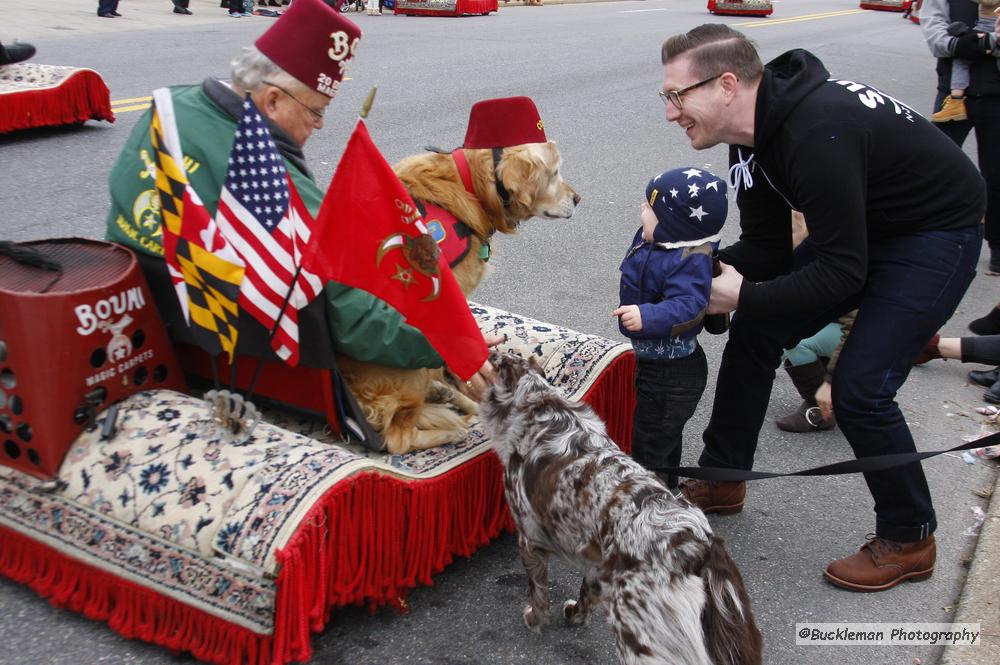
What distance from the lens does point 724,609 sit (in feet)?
8.36

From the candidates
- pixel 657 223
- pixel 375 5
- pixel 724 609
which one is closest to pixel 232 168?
pixel 657 223

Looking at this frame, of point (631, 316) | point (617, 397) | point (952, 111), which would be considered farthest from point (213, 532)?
point (952, 111)

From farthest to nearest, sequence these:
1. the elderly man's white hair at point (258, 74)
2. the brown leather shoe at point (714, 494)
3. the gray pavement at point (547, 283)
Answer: the brown leather shoe at point (714, 494), the elderly man's white hair at point (258, 74), the gray pavement at point (547, 283)

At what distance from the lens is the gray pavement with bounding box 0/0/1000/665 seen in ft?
10.6

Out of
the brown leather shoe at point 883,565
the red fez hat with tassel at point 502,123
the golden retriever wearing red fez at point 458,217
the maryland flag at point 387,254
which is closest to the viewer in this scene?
the maryland flag at point 387,254

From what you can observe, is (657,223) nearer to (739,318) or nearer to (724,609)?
(739,318)

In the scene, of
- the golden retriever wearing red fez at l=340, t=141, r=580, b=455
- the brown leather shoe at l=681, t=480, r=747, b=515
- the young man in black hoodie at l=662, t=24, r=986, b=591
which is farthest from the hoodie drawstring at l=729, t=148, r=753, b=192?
the brown leather shoe at l=681, t=480, r=747, b=515

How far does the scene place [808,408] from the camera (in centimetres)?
500

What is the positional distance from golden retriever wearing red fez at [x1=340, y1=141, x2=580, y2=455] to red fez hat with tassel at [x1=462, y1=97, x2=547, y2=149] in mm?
41

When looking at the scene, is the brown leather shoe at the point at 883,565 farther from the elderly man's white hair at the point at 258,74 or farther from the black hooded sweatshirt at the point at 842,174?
the elderly man's white hair at the point at 258,74

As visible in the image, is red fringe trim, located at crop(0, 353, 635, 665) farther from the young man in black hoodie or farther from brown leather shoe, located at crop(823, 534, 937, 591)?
brown leather shoe, located at crop(823, 534, 937, 591)

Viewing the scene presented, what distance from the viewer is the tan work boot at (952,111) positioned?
22.3 feet

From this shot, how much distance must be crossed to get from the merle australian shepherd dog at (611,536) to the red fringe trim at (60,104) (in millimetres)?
6040

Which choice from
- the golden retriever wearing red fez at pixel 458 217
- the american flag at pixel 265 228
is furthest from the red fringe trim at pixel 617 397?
the american flag at pixel 265 228
